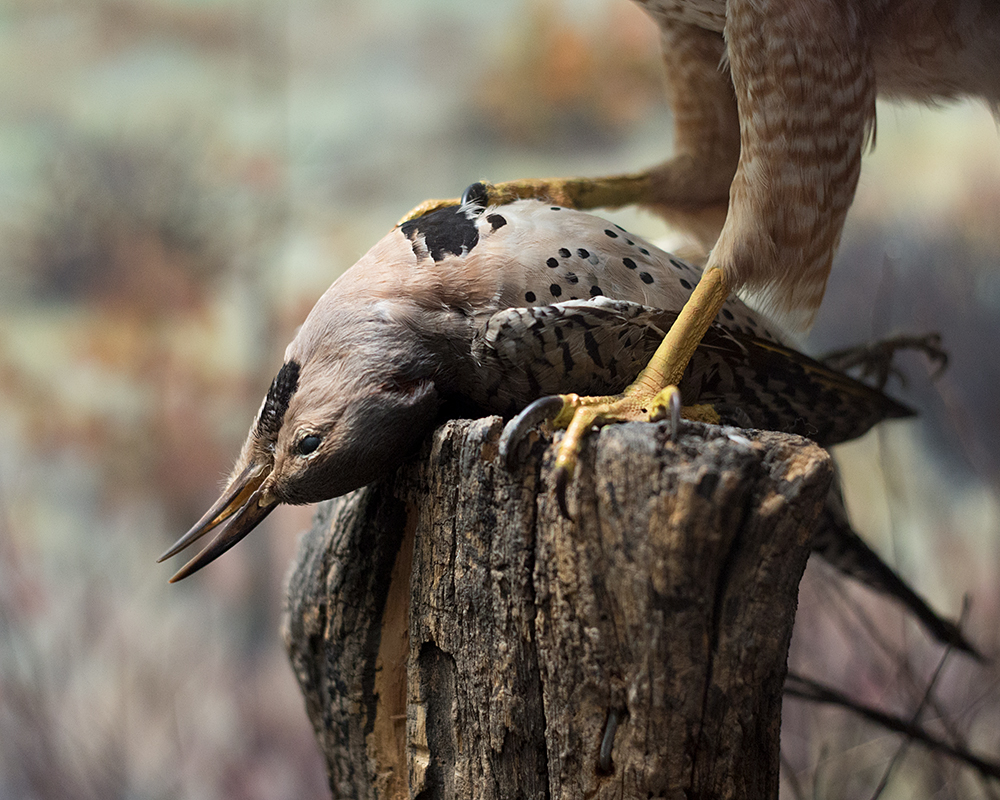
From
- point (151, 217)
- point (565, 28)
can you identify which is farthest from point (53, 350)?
point (565, 28)

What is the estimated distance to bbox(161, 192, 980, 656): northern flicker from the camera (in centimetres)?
92

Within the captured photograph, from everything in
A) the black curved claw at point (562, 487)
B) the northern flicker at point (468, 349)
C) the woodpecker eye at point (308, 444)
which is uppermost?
the northern flicker at point (468, 349)

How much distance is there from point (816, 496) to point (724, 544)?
0.33 ft

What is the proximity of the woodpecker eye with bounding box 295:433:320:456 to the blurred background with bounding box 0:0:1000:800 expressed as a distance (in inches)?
65.2

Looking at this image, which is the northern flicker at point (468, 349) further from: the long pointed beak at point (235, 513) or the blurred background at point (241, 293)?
the blurred background at point (241, 293)

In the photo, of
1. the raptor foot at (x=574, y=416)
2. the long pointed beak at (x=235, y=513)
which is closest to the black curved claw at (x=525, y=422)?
the raptor foot at (x=574, y=416)

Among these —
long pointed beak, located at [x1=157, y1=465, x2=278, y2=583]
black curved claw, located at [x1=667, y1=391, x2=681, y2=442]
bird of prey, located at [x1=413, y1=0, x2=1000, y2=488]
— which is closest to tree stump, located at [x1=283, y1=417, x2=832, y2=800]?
black curved claw, located at [x1=667, y1=391, x2=681, y2=442]

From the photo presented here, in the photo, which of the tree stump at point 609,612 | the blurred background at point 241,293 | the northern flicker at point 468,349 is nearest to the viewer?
the tree stump at point 609,612

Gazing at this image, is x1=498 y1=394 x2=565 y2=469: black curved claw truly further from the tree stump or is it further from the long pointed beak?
the long pointed beak

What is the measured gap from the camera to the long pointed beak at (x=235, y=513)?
0.98 m

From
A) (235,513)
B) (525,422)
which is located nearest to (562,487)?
(525,422)

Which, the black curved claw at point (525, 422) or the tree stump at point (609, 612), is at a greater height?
the black curved claw at point (525, 422)

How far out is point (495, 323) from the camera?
2.90 feet

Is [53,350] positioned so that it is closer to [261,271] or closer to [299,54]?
[261,271]
